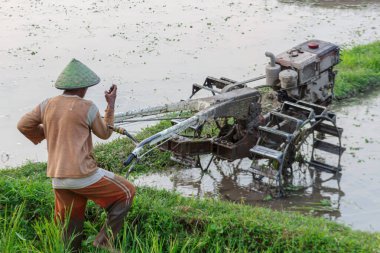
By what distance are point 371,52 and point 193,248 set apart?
337 inches

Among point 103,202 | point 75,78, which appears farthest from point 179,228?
point 75,78

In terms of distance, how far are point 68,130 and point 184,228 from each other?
1.56 metres

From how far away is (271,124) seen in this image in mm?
8617

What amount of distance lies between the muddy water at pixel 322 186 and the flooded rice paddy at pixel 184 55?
13mm

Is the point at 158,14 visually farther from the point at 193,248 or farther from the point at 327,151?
the point at 193,248

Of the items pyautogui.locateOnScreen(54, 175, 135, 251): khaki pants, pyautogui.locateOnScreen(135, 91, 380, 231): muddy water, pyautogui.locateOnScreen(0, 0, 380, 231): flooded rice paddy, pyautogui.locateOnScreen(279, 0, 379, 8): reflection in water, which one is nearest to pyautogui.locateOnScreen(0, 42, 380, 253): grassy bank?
pyautogui.locateOnScreen(54, 175, 135, 251): khaki pants

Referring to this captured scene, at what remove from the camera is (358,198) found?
8164 mm

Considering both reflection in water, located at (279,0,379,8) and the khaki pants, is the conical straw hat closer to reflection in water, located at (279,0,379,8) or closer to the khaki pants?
the khaki pants

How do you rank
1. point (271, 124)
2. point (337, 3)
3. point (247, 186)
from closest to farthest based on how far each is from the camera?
point (247, 186)
point (271, 124)
point (337, 3)

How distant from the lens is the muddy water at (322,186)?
7.89 meters

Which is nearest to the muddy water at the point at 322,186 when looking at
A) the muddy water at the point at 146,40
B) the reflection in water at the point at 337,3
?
the muddy water at the point at 146,40

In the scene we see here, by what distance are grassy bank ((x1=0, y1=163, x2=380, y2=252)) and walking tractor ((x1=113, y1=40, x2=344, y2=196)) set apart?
43.0 inches

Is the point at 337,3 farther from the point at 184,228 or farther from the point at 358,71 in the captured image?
the point at 184,228

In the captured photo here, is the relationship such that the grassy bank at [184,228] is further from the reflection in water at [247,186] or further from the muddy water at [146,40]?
the muddy water at [146,40]
